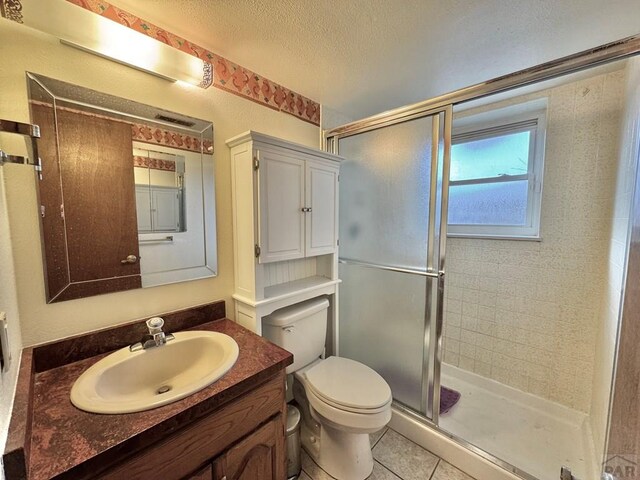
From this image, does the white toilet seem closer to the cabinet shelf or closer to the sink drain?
the cabinet shelf

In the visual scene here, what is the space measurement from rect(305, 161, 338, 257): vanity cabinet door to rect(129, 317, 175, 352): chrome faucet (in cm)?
79

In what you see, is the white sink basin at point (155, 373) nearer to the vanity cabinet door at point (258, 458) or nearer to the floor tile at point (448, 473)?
the vanity cabinet door at point (258, 458)

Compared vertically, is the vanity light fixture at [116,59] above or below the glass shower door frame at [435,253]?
above

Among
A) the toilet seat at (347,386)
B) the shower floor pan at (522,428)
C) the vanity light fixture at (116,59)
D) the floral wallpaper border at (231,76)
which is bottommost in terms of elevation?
the shower floor pan at (522,428)

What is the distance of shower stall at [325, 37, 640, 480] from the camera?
4.56 ft

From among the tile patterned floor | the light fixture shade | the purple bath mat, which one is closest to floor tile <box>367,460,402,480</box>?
the tile patterned floor

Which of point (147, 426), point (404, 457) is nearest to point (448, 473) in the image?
point (404, 457)

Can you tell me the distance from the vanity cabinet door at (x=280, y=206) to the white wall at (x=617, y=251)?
4.57 feet

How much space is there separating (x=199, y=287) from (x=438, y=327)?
4.28 ft

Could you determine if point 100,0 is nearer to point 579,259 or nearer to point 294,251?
point 294,251

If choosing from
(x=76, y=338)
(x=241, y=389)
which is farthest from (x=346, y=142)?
(x=76, y=338)

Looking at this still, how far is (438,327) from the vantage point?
1462 millimetres

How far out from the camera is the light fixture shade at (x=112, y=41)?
0.81 m

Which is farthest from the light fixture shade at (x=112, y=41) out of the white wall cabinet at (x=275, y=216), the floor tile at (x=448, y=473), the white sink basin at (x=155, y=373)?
the floor tile at (x=448, y=473)
